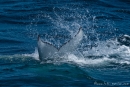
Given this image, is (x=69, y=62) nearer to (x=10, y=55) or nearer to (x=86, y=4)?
(x=10, y=55)

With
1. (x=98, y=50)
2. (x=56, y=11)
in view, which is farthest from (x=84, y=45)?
(x=56, y=11)

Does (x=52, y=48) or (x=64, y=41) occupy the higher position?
(x=52, y=48)

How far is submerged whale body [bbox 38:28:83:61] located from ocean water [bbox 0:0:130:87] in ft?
0.92

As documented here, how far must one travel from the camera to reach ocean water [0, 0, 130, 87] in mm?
14664

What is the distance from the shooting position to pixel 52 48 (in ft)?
49.0

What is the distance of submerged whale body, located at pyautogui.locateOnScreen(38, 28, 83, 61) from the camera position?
14.8 m

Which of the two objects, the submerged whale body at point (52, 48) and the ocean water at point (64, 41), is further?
the submerged whale body at point (52, 48)

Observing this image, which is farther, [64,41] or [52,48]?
[64,41]

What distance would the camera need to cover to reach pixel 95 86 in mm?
14008

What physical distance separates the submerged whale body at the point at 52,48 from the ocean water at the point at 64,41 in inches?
11.1

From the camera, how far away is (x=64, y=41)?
20469 millimetres

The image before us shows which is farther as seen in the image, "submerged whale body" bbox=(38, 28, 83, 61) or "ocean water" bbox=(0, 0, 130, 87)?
"submerged whale body" bbox=(38, 28, 83, 61)

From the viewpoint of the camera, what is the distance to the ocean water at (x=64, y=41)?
1466cm

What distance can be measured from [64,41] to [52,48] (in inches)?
218
